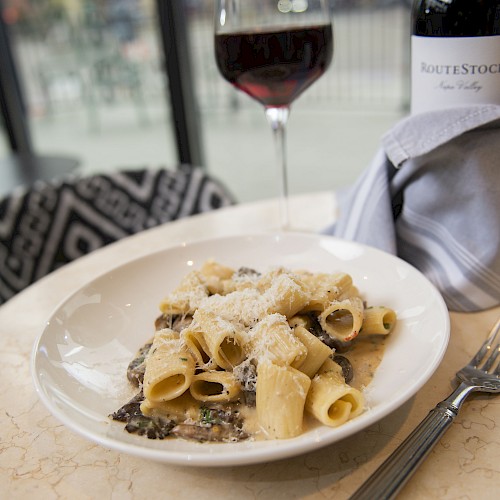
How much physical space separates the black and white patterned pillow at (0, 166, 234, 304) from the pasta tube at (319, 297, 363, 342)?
0.90 meters

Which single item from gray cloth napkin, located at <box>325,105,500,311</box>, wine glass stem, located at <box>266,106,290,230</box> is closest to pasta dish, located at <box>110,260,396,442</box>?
gray cloth napkin, located at <box>325,105,500,311</box>

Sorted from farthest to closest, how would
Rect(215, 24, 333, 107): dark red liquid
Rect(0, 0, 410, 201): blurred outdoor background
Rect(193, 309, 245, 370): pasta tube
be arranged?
Rect(0, 0, 410, 201): blurred outdoor background < Rect(215, 24, 333, 107): dark red liquid < Rect(193, 309, 245, 370): pasta tube

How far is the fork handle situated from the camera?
48 cm

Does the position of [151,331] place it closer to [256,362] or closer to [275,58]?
[256,362]

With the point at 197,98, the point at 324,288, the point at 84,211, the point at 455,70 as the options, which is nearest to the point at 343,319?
the point at 324,288

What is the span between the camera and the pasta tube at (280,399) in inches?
20.1

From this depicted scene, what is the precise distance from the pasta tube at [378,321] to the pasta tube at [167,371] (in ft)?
0.66

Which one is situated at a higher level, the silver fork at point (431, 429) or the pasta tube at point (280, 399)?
the pasta tube at point (280, 399)

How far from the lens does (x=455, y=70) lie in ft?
2.62

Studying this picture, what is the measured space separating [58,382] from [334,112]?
4670 millimetres

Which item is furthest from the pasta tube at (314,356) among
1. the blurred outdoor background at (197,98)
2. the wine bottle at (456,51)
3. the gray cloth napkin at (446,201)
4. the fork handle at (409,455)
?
the blurred outdoor background at (197,98)

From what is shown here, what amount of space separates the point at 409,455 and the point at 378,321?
0.55ft

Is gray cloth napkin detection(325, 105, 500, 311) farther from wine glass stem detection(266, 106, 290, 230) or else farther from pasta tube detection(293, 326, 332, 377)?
pasta tube detection(293, 326, 332, 377)

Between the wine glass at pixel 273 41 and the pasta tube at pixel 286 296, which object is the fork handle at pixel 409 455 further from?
the wine glass at pixel 273 41
